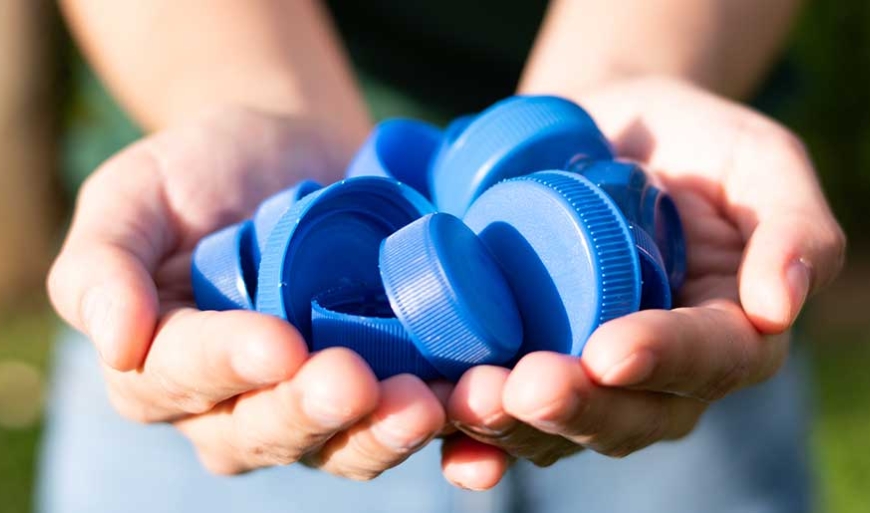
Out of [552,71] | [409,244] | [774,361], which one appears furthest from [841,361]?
[409,244]

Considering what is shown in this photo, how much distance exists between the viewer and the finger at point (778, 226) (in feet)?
4.99

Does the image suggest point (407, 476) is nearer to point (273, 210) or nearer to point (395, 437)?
point (273, 210)

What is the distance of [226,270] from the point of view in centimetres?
174

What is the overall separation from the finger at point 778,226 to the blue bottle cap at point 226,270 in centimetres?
81

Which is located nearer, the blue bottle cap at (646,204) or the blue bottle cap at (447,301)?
the blue bottle cap at (447,301)

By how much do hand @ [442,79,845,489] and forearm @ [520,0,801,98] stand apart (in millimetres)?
385

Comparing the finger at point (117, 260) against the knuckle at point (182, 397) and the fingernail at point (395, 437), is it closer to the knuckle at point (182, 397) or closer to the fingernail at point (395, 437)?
the knuckle at point (182, 397)

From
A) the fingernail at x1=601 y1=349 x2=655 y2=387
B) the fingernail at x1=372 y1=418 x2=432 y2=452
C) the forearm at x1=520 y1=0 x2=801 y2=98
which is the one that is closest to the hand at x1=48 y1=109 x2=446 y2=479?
the fingernail at x1=372 y1=418 x2=432 y2=452

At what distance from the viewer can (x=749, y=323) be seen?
1545mm

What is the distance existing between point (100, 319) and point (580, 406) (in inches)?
27.6

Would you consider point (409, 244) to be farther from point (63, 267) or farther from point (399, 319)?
point (63, 267)

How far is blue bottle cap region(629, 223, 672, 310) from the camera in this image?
5.41 ft

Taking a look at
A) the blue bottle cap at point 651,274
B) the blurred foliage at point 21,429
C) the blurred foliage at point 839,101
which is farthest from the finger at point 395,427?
the blurred foliage at point 839,101

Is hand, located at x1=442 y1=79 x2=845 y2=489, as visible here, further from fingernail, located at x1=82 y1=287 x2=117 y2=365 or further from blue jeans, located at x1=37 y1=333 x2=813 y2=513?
blue jeans, located at x1=37 y1=333 x2=813 y2=513
